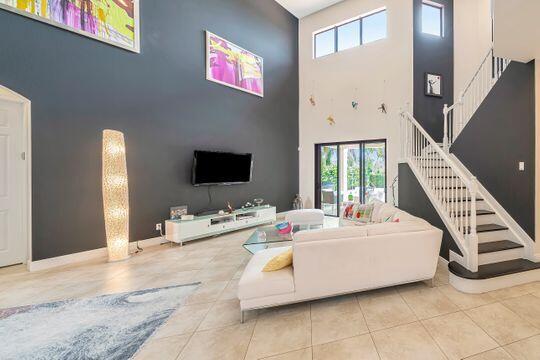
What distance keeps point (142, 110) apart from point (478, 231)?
5.45 m

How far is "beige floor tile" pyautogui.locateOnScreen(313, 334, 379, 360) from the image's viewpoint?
1.76 meters

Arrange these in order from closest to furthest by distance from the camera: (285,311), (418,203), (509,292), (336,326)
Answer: (336,326), (285,311), (509,292), (418,203)

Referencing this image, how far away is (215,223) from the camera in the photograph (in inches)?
197

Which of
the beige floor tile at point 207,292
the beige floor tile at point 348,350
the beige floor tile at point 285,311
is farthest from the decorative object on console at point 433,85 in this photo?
the beige floor tile at point 207,292

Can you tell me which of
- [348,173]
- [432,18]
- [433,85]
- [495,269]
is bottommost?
[495,269]

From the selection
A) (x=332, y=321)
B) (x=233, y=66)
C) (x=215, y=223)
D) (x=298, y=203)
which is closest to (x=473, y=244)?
(x=332, y=321)

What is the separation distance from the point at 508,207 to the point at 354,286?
2800mm

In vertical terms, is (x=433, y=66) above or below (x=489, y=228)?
above

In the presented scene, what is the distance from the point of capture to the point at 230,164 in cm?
566

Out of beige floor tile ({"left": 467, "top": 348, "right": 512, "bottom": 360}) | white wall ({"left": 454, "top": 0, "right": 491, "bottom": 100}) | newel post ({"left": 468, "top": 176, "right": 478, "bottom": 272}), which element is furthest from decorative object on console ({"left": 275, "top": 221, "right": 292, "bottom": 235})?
white wall ({"left": 454, "top": 0, "right": 491, "bottom": 100})

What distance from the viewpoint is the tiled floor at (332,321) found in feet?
5.98

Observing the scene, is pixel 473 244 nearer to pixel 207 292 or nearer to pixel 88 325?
pixel 207 292

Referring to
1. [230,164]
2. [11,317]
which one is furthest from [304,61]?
[11,317]

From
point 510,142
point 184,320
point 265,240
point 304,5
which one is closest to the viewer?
point 184,320
